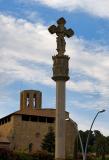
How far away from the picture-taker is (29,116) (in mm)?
108625

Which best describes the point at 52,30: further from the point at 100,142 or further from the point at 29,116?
the point at 29,116

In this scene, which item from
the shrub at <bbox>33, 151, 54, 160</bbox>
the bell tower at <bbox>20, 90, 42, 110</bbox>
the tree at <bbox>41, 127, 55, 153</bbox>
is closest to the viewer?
the shrub at <bbox>33, 151, 54, 160</bbox>

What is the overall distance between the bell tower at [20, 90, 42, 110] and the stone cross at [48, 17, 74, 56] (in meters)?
80.3

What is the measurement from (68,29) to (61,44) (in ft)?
4.75

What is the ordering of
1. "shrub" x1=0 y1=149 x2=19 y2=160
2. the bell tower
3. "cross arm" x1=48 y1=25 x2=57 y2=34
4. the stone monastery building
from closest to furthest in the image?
"cross arm" x1=48 y1=25 x2=57 y2=34
"shrub" x1=0 y1=149 x2=19 y2=160
the stone monastery building
the bell tower

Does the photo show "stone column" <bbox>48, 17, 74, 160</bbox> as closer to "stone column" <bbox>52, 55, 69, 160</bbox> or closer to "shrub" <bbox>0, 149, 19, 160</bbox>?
"stone column" <bbox>52, 55, 69, 160</bbox>

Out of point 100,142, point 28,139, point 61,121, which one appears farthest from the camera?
point 28,139

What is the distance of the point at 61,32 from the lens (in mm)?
33438

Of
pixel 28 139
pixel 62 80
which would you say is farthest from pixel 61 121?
pixel 28 139

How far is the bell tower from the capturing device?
11462 cm

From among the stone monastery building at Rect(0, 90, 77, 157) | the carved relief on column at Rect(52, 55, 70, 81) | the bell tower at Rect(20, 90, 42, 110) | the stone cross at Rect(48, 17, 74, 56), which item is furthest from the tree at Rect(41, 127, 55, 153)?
the carved relief on column at Rect(52, 55, 70, 81)


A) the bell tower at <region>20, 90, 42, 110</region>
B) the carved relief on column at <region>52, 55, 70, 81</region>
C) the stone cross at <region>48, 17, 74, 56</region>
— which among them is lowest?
the carved relief on column at <region>52, 55, 70, 81</region>

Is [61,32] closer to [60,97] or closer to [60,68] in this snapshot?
[60,68]

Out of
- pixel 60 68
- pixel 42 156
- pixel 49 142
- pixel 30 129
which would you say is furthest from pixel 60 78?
pixel 30 129
